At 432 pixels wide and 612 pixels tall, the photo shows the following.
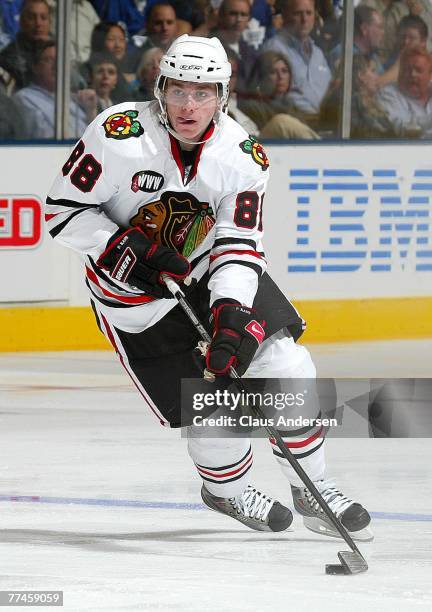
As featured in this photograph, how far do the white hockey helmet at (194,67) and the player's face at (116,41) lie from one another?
3078mm

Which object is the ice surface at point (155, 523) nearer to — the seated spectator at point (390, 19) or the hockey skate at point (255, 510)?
the hockey skate at point (255, 510)

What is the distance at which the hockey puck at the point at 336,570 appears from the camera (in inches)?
145

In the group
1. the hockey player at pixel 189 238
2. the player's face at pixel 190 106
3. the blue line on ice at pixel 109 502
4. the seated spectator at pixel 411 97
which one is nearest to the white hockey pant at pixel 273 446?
the hockey player at pixel 189 238

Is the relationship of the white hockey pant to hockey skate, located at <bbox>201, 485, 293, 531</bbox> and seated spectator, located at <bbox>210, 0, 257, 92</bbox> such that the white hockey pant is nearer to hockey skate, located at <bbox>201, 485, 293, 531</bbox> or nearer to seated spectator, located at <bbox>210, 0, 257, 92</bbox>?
hockey skate, located at <bbox>201, 485, 293, 531</bbox>

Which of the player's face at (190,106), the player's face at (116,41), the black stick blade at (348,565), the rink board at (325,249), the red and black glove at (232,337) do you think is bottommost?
the rink board at (325,249)

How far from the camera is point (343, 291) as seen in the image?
24.2ft

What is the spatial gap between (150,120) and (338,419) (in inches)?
68.8

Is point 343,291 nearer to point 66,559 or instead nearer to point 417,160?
point 417,160

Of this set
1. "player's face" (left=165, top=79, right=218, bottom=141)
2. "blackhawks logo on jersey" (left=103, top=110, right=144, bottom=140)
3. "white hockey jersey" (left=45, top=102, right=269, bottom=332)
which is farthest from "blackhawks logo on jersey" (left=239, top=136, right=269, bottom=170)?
"blackhawks logo on jersey" (left=103, top=110, right=144, bottom=140)

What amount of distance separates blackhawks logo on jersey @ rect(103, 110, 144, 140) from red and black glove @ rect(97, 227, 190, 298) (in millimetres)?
212

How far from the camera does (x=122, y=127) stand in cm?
398

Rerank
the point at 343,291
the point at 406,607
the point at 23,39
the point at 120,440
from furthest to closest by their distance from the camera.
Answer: the point at 343,291, the point at 23,39, the point at 120,440, the point at 406,607

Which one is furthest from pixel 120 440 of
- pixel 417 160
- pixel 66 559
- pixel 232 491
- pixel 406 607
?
pixel 417 160

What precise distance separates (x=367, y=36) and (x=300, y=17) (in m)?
0.34
